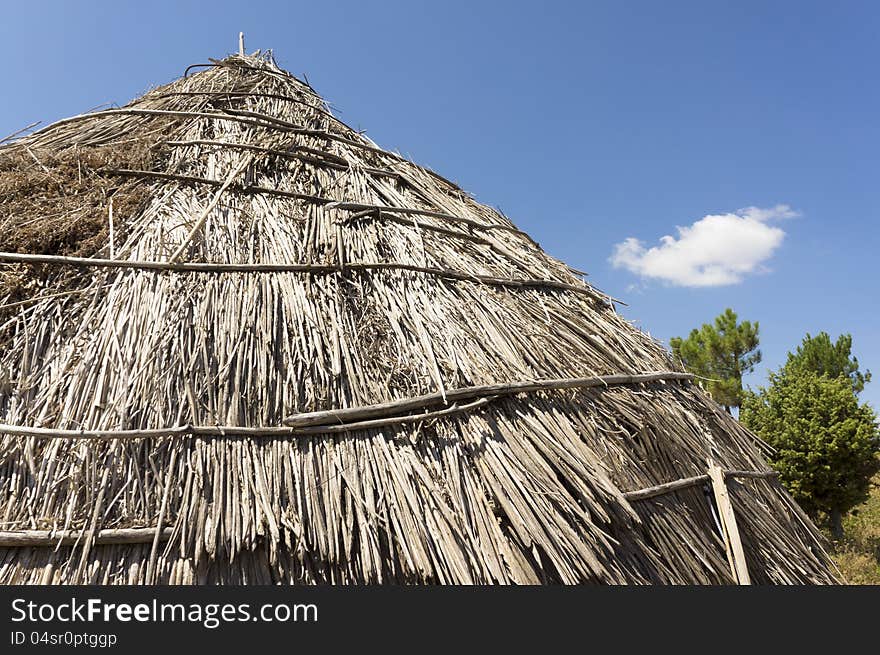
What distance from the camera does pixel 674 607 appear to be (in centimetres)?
242

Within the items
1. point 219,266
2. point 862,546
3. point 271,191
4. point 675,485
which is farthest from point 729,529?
point 862,546

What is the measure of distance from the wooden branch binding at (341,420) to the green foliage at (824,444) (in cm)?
1077

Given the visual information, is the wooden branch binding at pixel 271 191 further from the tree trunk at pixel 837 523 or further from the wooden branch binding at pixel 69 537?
the tree trunk at pixel 837 523

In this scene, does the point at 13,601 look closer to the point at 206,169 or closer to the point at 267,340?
the point at 267,340

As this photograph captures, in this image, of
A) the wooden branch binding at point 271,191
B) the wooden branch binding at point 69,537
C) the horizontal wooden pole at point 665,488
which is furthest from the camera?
the wooden branch binding at point 271,191

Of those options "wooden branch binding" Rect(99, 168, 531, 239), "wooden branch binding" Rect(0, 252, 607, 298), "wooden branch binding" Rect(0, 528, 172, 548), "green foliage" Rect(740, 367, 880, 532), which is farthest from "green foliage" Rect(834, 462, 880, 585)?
"wooden branch binding" Rect(0, 528, 172, 548)

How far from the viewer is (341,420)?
2.43 meters

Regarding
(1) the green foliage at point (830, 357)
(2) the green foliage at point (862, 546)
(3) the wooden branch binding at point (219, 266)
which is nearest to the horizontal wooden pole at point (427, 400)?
(3) the wooden branch binding at point (219, 266)

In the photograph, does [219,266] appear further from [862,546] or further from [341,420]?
[862,546]

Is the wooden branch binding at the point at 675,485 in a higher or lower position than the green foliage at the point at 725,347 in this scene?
lower

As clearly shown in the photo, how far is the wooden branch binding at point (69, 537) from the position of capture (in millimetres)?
2107

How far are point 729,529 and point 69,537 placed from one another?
285 centimetres

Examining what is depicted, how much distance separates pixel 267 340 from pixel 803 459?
39.8ft

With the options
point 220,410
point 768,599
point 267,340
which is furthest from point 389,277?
point 768,599
